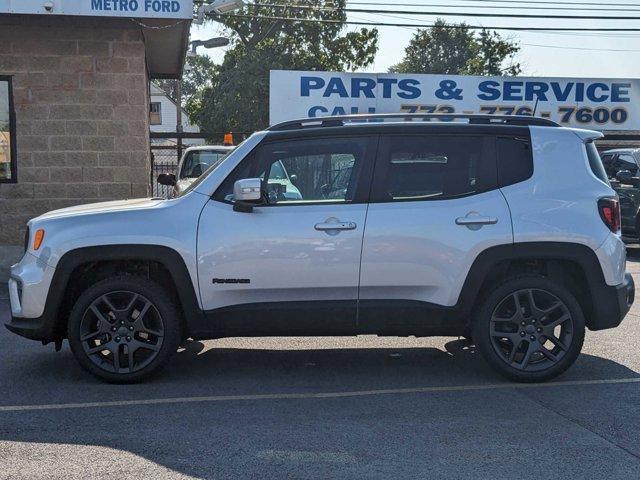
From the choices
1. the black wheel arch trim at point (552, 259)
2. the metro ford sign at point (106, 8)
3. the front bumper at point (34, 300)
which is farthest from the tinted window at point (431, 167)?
the metro ford sign at point (106, 8)

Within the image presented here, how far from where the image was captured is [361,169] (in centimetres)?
648

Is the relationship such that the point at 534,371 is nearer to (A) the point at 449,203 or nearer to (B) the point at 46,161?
(A) the point at 449,203

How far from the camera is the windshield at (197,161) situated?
15.5 metres

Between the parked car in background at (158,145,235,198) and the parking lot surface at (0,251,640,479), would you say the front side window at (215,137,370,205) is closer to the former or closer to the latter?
the parking lot surface at (0,251,640,479)

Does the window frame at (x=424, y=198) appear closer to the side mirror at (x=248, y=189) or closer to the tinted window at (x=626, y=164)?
the side mirror at (x=248, y=189)

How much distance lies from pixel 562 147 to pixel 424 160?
1014 millimetres

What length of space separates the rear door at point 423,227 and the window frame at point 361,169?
57 millimetres

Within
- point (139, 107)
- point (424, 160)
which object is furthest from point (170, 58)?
point (424, 160)

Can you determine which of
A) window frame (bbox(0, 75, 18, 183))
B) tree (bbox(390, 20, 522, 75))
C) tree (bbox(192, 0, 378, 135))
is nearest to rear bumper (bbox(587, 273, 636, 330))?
window frame (bbox(0, 75, 18, 183))

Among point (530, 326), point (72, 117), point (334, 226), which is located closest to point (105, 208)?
point (334, 226)

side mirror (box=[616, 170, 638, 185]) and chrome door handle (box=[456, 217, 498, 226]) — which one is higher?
chrome door handle (box=[456, 217, 498, 226])

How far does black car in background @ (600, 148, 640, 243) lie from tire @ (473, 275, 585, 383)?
34.3ft

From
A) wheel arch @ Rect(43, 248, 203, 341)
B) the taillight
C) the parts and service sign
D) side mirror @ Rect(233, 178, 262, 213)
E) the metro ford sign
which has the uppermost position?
the metro ford sign

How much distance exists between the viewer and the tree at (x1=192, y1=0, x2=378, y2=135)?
48.2 meters
